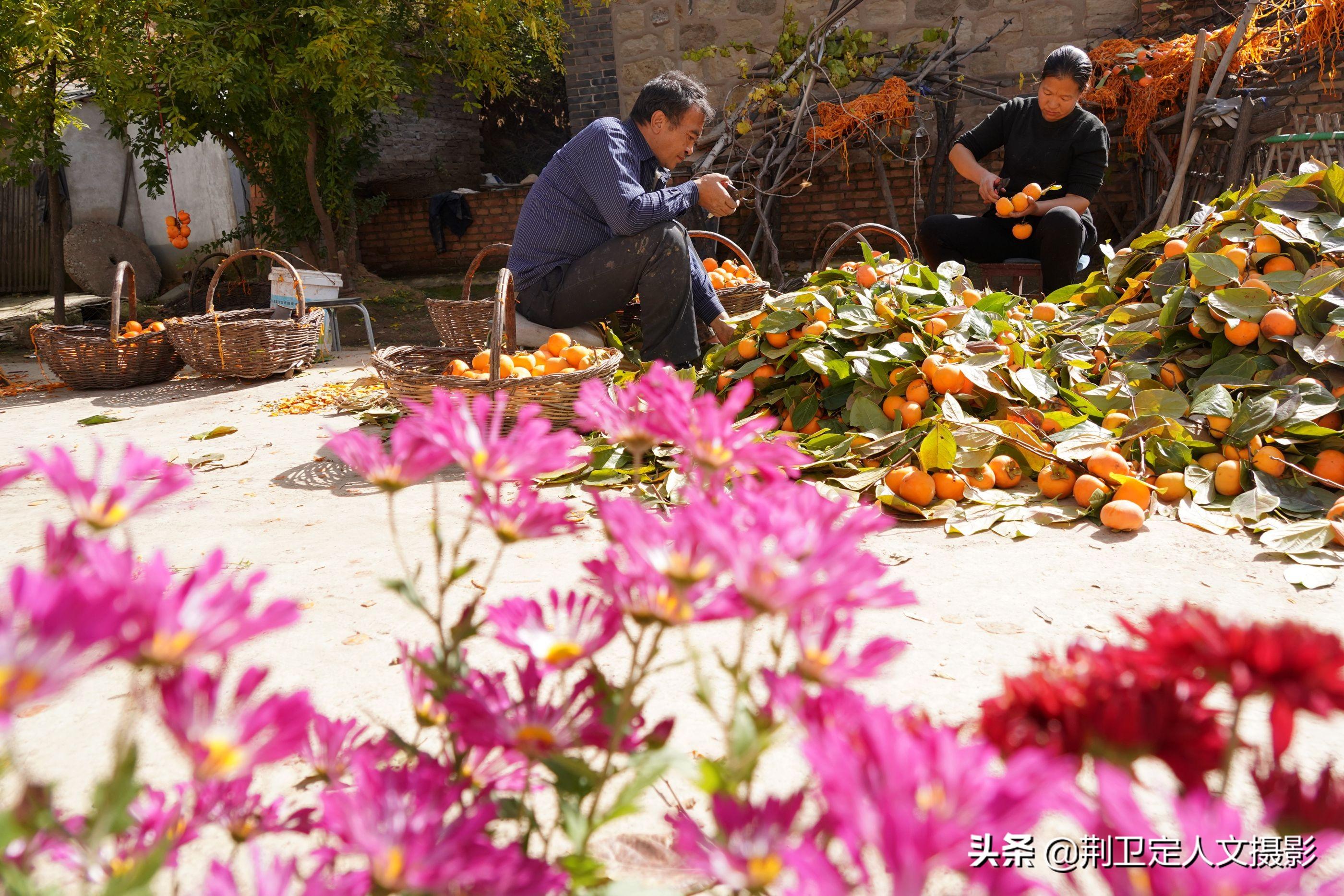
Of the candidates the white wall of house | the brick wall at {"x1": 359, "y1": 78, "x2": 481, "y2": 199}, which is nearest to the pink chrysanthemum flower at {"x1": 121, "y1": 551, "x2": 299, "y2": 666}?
the brick wall at {"x1": 359, "y1": 78, "x2": 481, "y2": 199}

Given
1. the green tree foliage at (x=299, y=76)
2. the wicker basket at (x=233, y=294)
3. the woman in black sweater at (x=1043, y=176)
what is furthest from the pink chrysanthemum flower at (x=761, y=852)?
the wicker basket at (x=233, y=294)

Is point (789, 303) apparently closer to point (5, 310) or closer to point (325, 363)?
point (325, 363)

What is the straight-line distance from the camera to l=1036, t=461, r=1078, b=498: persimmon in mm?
2316

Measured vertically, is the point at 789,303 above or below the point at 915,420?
above

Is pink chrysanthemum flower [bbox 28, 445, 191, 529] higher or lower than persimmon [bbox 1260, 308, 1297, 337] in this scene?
higher

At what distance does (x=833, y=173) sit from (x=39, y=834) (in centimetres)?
751

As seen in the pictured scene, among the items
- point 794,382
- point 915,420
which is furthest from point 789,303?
point 915,420

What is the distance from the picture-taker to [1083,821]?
15.5 inches

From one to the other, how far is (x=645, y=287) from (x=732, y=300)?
2.19ft

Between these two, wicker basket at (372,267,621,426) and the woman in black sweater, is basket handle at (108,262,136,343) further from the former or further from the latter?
the woman in black sweater

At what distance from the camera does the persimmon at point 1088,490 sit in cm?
220

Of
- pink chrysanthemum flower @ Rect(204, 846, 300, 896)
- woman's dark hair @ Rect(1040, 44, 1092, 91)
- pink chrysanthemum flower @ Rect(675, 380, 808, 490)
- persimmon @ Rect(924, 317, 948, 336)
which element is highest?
woman's dark hair @ Rect(1040, 44, 1092, 91)

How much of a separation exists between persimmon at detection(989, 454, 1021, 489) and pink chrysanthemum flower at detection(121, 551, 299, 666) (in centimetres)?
228

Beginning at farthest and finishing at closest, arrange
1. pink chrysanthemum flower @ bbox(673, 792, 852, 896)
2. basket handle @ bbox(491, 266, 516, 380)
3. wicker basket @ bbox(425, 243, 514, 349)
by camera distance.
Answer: wicker basket @ bbox(425, 243, 514, 349) < basket handle @ bbox(491, 266, 516, 380) < pink chrysanthemum flower @ bbox(673, 792, 852, 896)
